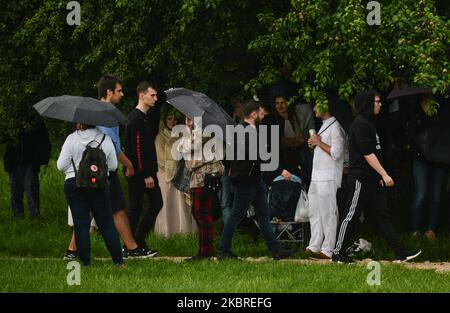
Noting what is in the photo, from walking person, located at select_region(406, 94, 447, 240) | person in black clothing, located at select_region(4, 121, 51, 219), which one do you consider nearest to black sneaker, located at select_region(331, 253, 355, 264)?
walking person, located at select_region(406, 94, 447, 240)

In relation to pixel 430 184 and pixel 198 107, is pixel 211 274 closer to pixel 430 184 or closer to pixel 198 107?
pixel 198 107

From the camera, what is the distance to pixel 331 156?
14.5 meters

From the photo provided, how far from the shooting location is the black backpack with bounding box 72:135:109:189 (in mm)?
12016

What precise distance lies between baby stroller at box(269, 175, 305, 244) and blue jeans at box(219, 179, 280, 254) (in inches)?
66.0

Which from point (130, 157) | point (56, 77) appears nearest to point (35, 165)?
point (56, 77)

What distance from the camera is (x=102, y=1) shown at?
15.9 meters

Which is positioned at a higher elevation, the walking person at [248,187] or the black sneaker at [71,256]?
the walking person at [248,187]

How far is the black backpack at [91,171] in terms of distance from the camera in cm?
1202

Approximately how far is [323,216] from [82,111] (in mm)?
3589

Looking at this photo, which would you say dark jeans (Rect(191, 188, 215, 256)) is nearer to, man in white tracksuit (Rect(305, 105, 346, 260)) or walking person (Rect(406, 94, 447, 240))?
man in white tracksuit (Rect(305, 105, 346, 260))

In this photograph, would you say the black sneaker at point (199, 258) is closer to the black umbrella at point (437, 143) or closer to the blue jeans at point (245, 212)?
the blue jeans at point (245, 212)

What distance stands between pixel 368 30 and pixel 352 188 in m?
1.71

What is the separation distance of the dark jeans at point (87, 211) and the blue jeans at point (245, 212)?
5.09ft

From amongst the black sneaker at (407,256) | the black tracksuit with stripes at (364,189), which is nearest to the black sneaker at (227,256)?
the black tracksuit with stripes at (364,189)
